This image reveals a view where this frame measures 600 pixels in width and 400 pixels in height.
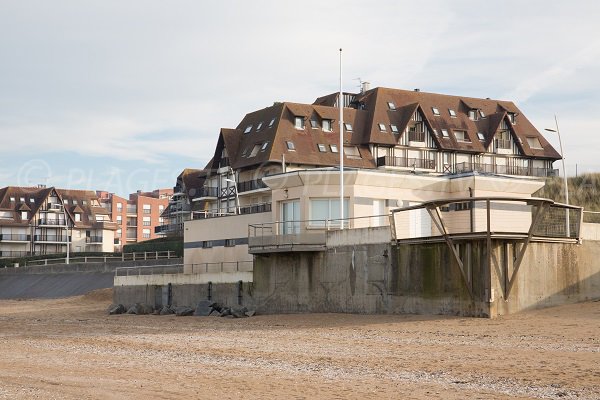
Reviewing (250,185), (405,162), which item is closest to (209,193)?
(250,185)

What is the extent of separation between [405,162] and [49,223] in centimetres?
6752

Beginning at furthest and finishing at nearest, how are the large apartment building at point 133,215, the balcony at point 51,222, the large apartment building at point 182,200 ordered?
1. the large apartment building at point 133,215
2. the balcony at point 51,222
3. the large apartment building at point 182,200

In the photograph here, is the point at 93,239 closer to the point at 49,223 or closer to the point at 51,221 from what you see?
the point at 51,221

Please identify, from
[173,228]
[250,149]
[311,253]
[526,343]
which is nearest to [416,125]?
[250,149]

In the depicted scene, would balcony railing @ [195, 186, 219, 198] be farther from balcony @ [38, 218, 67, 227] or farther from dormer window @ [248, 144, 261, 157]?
balcony @ [38, 218, 67, 227]

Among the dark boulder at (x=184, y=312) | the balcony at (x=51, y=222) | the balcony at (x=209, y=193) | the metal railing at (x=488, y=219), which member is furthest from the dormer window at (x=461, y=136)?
the balcony at (x=51, y=222)

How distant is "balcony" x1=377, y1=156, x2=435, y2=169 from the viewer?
8325 centimetres

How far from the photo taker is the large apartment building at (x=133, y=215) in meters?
162

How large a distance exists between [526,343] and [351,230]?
Result: 14.4 m

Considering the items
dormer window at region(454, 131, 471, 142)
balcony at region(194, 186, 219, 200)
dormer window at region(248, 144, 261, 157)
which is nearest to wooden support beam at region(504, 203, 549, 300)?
dormer window at region(248, 144, 261, 157)

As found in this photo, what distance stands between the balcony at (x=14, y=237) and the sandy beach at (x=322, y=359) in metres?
97.2

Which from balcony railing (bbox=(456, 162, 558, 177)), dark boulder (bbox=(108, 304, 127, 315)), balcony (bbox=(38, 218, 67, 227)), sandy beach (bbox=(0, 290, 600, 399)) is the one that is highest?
balcony railing (bbox=(456, 162, 558, 177))

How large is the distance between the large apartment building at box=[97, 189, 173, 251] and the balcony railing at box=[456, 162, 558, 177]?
86.1 metres

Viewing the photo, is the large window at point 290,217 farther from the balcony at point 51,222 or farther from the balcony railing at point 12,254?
the balcony at point 51,222
